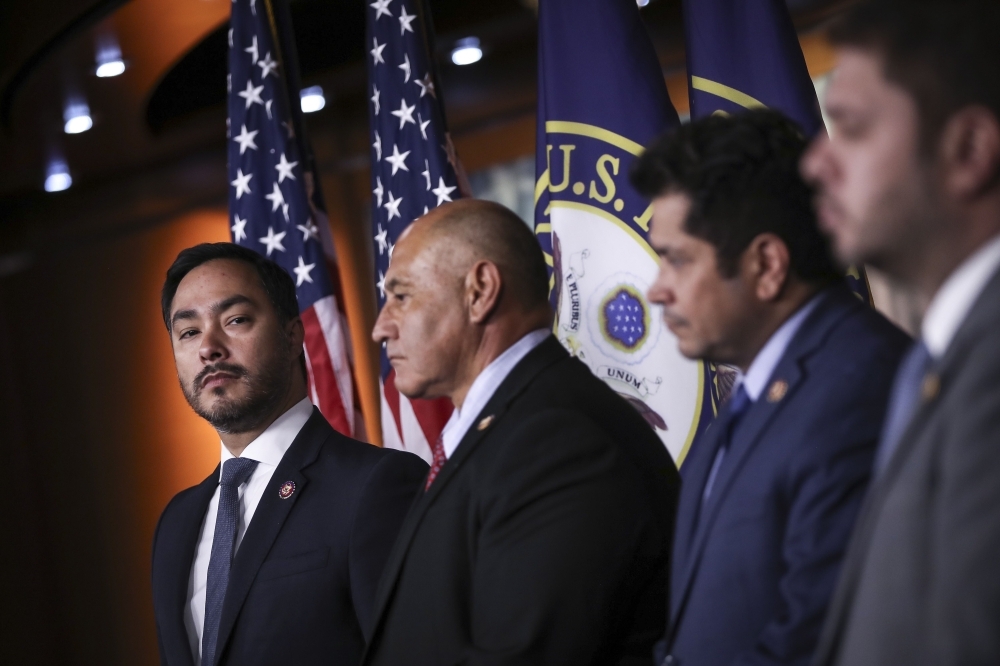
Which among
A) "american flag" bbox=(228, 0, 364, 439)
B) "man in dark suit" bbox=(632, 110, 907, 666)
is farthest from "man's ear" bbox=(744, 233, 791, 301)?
"american flag" bbox=(228, 0, 364, 439)

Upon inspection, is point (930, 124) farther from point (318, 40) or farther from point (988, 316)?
point (318, 40)

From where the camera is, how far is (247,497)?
281 centimetres

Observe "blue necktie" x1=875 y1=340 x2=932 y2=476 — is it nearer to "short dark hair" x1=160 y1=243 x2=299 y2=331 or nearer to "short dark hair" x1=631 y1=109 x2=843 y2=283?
"short dark hair" x1=631 y1=109 x2=843 y2=283

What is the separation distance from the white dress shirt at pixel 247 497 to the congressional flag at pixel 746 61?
1451 mm

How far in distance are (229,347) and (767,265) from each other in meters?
1.64

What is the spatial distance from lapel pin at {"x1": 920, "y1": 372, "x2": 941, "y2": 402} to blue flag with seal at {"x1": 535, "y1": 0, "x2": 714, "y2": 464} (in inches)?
75.6

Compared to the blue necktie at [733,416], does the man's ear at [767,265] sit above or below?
above

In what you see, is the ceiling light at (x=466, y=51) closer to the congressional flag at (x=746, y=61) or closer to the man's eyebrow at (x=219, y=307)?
the congressional flag at (x=746, y=61)

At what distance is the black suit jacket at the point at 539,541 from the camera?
191 cm

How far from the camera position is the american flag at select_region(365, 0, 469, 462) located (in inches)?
146

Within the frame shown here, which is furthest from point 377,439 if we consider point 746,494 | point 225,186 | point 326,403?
point 746,494

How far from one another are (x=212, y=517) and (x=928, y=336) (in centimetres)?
210

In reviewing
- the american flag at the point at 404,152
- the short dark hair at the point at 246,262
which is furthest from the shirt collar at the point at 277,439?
the american flag at the point at 404,152

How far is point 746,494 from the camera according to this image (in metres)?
1.65
